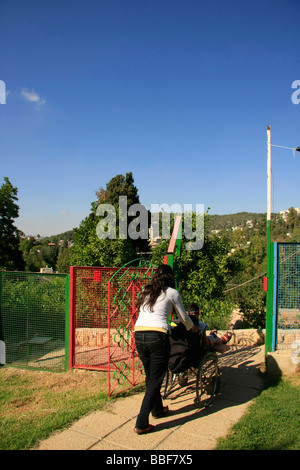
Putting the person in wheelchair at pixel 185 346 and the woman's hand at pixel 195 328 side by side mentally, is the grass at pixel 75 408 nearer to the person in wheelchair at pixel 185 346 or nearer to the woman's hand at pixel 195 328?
the person in wheelchair at pixel 185 346

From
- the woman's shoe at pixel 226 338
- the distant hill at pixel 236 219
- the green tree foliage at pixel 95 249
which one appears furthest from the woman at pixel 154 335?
the distant hill at pixel 236 219

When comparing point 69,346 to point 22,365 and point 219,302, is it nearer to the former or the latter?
point 22,365

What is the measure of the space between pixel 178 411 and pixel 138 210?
1786 cm

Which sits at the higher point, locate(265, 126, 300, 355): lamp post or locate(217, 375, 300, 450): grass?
locate(265, 126, 300, 355): lamp post

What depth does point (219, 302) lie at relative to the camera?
29.1 ft

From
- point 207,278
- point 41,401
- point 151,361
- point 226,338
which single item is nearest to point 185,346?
point 151,361

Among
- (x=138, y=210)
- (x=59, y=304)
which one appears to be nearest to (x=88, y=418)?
(x=59, y=304)

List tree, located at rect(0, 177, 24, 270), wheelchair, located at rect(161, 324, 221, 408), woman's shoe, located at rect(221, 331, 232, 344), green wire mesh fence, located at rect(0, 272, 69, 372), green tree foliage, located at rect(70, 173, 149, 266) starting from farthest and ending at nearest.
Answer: tree, located at rect(0, 177, 24, 270) → green tree foliage, located at rect(70, 173, 149, 266) → green wire mesh fence, located at rect(0, 272, 69, 372) → woman's shoe, located at rect(221, 331, 232, 344) → wheelchair, located at rect(161, 324, 221, 408)

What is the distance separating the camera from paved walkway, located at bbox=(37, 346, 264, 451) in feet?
10.5

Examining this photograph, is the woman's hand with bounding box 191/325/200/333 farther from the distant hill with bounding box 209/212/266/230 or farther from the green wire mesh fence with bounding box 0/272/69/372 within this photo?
the distant hill with bounding box 209/212/266/230

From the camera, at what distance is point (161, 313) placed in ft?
11.3

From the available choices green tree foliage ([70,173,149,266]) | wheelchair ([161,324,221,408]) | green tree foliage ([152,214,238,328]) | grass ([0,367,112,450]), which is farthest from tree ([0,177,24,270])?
wheelchair ([161,324,221,408])

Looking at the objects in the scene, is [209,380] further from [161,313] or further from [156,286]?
[156,286]

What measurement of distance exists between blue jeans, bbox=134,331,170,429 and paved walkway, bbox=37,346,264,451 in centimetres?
24
